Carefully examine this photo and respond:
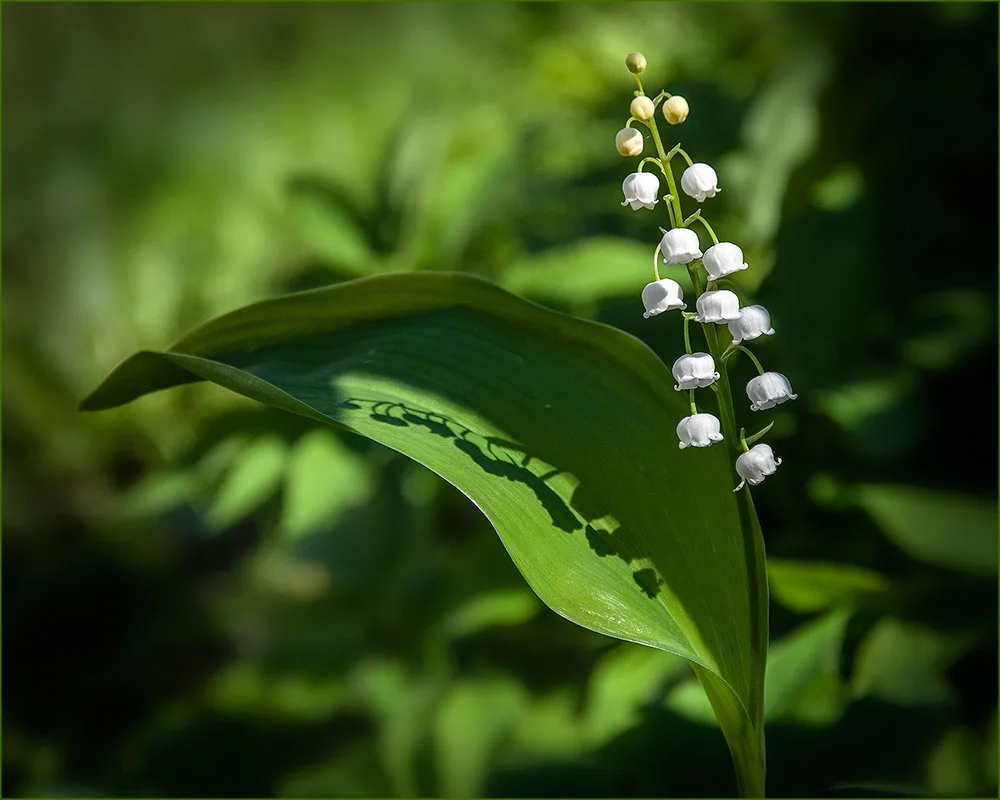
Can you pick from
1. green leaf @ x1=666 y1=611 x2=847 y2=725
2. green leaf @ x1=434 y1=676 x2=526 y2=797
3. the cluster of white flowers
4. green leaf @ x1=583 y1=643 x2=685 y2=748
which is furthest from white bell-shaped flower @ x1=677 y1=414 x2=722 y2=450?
green leaf @ x1=434 y1=676 x2=526 y2=797

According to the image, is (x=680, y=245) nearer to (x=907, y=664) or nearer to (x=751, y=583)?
(x=751, y=583)

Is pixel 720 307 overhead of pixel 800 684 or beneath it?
overhead

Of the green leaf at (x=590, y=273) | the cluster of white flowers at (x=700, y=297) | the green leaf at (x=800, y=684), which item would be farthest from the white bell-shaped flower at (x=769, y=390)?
the green leaf at (x=590, y=273)

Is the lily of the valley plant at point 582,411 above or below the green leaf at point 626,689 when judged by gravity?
above

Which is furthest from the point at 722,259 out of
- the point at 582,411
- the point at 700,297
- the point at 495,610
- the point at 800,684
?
the point at 495,610

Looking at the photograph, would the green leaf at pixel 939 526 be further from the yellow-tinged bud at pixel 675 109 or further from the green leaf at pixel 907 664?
the yellow-tinged bud at pixel 675 109

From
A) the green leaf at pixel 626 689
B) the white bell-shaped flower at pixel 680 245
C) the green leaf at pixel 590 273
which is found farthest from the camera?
the green leaf at pixel 590 273
